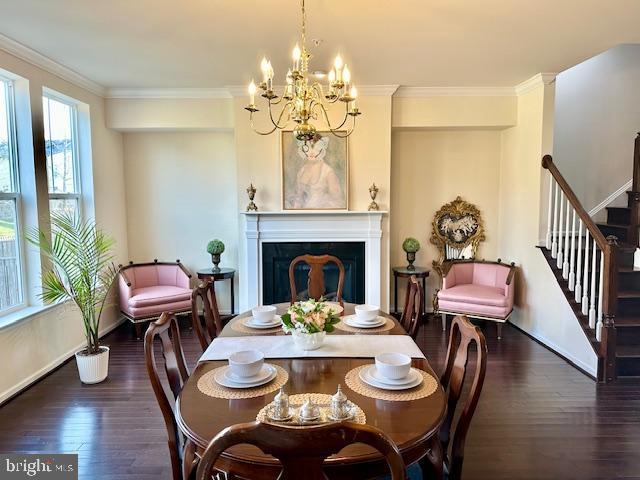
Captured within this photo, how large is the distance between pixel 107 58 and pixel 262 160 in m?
1.72

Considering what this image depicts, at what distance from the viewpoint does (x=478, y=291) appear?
455 cm

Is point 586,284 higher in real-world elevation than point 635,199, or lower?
lower

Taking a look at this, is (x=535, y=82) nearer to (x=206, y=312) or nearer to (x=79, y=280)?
(x=206, y=312)

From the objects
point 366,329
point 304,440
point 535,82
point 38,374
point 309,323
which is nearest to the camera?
point 304,440

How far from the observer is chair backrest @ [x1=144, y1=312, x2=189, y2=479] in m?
1.65

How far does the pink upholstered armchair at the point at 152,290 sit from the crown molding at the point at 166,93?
1.88 meters

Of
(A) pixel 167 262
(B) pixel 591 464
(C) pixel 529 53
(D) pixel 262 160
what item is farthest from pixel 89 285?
(C) pixel 529 53

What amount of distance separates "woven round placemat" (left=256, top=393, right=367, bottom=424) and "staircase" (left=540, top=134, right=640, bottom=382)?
286cm

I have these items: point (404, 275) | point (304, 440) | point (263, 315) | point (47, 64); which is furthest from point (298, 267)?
point (304, 440)

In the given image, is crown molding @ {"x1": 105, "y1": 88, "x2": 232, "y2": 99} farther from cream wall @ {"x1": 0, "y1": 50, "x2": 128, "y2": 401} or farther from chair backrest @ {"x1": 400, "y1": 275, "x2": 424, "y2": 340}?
chair backrest @ {"x1": 400, "y1": 275, "x2": 424, "y2": 340}

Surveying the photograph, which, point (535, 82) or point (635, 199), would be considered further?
point (635, 199)

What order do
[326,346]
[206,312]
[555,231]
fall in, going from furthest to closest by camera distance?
[555,231] → [206,312] → [326,346]

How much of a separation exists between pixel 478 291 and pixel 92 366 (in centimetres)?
369

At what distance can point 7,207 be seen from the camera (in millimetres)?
3363
